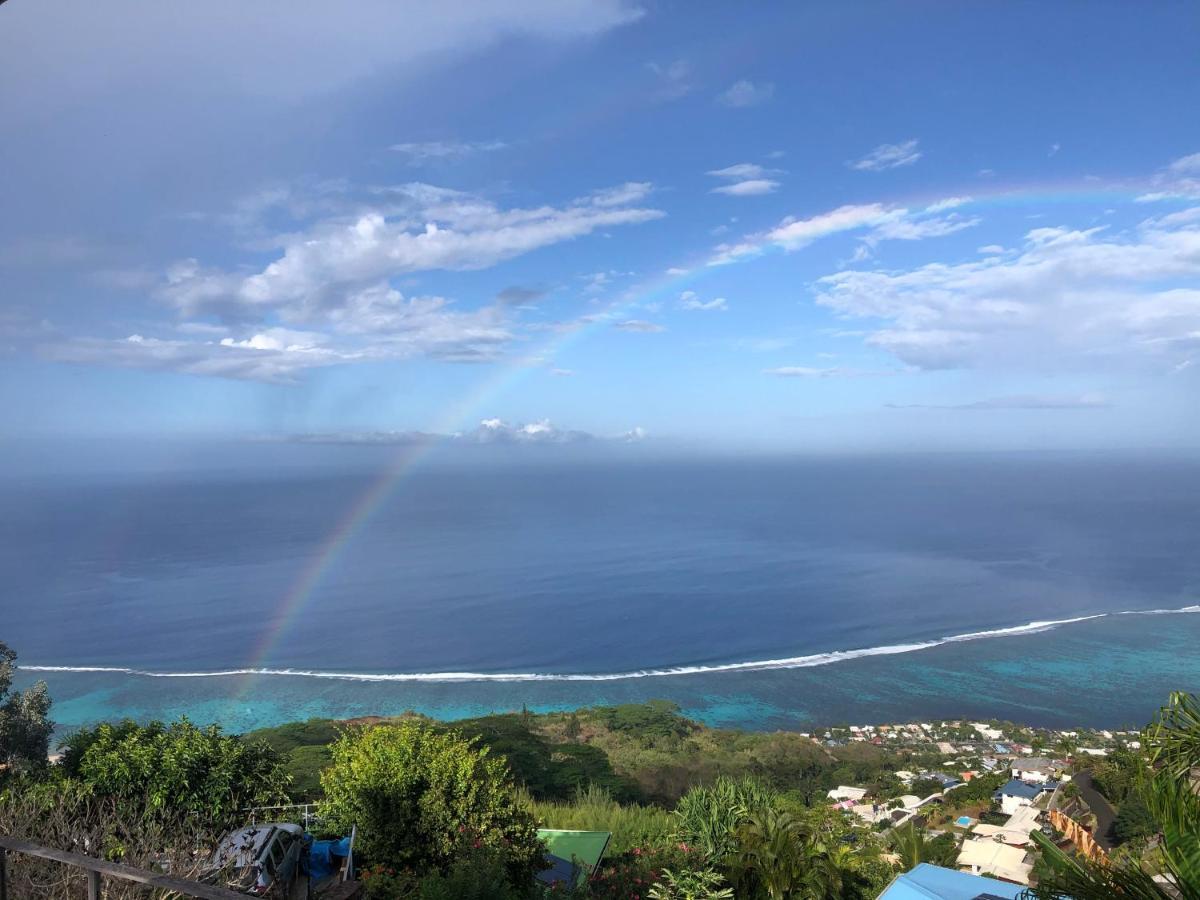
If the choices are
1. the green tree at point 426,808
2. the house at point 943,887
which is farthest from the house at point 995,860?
the green tree at point 426,808

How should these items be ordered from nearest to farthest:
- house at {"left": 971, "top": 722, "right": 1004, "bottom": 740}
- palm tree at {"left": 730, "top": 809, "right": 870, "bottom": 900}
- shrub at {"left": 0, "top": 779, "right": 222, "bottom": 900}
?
1. shrub at {"left": 0, "top": 779, "right": 222, "bottom": 900}
2. palm tree at {"left": 730, "top": 809, "right": 870, "bottom": 900}
3. house at {"left": 971, "top": 722, "right": 1004, "bottom": 740}

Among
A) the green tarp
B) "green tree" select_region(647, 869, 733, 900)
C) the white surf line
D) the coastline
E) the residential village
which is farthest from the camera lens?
the white surf line

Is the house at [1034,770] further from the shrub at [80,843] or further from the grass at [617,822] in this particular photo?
the shrub at [80,843]

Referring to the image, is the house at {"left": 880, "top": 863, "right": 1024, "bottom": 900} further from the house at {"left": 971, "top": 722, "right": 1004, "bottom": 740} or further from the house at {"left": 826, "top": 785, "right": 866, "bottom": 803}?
the house at {"left": 971, "top": 722, "right": 1004, "bottom": 740}

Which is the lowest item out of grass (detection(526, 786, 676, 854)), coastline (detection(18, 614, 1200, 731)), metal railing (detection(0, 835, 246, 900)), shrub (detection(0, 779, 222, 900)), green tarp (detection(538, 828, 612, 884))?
coastline (detection(18, 614, 1200, 731))

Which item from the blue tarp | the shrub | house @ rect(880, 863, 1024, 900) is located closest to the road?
house @ rect(880, 863, 1024, 900)

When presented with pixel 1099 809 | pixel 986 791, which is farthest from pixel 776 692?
pixel 1099 809

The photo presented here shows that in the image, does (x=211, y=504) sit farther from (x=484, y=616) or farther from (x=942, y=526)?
(x=942, y=526)

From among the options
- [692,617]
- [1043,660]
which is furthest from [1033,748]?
[692,617]
